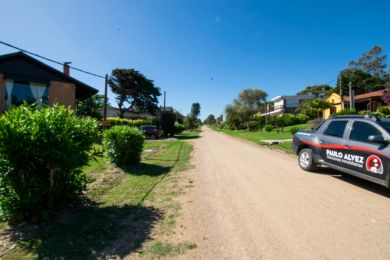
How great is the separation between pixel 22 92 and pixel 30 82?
3.07 feet

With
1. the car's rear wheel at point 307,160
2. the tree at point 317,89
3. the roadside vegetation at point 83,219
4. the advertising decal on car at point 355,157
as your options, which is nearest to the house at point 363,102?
the car's rear wheel at point 307,160

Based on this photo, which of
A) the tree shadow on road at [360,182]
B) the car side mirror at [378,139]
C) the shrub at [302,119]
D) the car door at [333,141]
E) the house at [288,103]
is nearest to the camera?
the car side mirror at [378,139]

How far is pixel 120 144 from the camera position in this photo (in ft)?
30.1

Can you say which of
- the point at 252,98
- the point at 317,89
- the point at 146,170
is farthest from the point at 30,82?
the point at 317,89

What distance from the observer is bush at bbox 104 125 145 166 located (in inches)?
361

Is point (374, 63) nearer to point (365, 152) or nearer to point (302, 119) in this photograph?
point (302, 119)

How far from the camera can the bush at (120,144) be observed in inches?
361

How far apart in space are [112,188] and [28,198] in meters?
2.68

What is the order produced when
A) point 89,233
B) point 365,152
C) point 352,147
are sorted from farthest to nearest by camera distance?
point 352,147 → point 365,152 → point 89,233

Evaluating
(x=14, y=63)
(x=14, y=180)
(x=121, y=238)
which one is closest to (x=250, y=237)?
(x=121, y=238)

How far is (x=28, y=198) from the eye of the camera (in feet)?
12.5

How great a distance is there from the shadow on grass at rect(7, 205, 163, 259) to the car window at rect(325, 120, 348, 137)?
522 cm

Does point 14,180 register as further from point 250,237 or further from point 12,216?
point 250,237

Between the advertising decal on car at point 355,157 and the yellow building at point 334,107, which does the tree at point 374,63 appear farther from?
the advertising decal on car at point 355,157
